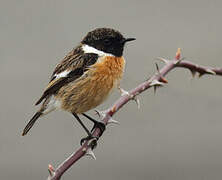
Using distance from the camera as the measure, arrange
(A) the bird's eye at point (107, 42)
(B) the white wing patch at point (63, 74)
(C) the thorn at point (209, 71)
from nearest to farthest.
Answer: (C) the thorn at point (209, 71) → (B) the white wing patch at point (63, 74) → (A) the bird's eye at point (107, 42)

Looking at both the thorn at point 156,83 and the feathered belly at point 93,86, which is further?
the feathered belly at point 93,86

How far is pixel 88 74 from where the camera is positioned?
3.56 m

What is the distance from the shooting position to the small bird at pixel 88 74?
350cm

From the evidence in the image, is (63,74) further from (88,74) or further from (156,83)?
(156,83)

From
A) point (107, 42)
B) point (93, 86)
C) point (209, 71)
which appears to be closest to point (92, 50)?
point (107, 42)

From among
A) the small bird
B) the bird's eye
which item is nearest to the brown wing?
the small bird

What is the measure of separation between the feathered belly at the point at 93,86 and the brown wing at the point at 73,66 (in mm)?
47

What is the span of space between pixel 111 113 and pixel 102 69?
1212mm

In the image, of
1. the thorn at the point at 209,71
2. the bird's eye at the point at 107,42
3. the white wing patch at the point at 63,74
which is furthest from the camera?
the bird's eye at the point at 107,42

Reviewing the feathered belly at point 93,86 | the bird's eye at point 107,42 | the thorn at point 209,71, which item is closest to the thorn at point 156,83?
the thorn at point 209,71

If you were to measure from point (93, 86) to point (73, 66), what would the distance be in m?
0.24

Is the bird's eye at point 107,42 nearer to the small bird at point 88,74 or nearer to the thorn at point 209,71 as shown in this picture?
the small bird at point 88,74

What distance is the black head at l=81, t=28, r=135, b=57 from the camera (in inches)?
138

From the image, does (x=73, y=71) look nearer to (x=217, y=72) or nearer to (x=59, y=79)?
(x=59, y=79)
